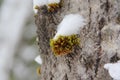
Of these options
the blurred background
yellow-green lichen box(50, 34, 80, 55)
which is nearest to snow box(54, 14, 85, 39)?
yellow-green lichen box(50, 34, 80, 55)

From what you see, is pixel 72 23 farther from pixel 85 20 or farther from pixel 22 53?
pixel 22 53

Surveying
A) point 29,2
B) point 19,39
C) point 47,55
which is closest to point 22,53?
point 19,39

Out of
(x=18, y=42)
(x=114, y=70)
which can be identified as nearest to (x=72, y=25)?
(x=114, y=70)

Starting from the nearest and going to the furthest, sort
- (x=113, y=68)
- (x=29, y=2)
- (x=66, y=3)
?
(x=113, y=68)
(x=66, y=3)
(x=29, y=2)

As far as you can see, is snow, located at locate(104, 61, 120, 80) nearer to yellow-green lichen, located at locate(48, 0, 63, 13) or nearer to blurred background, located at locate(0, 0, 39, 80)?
yellow-green lichen, located at locate(48, 0, 63, 13)

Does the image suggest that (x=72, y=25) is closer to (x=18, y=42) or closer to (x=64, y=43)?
(x=64, y=43)

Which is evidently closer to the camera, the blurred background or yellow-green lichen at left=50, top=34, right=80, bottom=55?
yellow-green lichen at left=50, top=34, right=80, bottom=55

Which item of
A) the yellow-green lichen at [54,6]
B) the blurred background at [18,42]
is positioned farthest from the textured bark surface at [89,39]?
the blurred background at [18,42]
